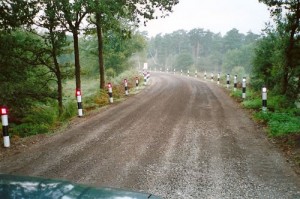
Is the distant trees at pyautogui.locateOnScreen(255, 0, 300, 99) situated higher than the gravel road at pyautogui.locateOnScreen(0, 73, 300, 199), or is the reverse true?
the distant trees at pyautogui.locateOnScreen(255, 0, 300, 99)

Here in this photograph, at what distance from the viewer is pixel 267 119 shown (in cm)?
1049

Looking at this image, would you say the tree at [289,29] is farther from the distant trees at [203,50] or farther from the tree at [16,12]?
the distant trees at [203,50]

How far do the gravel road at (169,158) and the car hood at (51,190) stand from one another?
96.6 inches

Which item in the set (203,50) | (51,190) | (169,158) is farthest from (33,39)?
(203,50)

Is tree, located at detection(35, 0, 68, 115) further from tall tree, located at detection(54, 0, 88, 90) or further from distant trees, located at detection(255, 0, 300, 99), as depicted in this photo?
distant trees, located at detection(255, 0, 300, 99)

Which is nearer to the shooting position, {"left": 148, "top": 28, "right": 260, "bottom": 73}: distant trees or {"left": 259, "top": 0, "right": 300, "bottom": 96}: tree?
{"left": 259, "top": 0, "right": 300, "bottom": 96}: tree

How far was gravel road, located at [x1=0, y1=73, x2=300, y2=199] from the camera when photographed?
17.9 feet

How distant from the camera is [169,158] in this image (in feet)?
22.5

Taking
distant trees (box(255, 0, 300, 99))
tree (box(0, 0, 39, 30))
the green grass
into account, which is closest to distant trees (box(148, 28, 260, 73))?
distant trees (box(255, 0, 300, 99))

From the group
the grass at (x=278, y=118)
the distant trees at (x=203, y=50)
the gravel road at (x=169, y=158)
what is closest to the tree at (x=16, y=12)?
the gravel road at (x=169, y=158)

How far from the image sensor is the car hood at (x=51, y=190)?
255 cm

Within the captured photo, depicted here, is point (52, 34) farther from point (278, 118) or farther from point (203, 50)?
point (203, 50)

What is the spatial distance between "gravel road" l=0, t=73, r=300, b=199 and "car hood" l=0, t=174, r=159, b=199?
245cm

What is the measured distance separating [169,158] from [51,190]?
14.5ft
